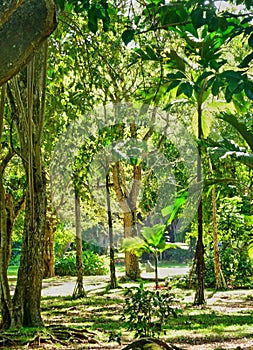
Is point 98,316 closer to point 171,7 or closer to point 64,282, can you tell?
point 171,7

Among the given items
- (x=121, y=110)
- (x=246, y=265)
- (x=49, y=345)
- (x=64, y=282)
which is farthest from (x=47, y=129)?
(x=64, y=282)

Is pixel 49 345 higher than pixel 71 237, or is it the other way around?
pixel 71 237

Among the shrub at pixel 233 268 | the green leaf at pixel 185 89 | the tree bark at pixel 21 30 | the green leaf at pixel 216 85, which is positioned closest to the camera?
the tree bark at pixel 21 30

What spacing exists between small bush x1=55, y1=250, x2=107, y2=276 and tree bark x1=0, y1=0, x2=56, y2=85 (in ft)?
61.6

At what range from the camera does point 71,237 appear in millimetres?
21016

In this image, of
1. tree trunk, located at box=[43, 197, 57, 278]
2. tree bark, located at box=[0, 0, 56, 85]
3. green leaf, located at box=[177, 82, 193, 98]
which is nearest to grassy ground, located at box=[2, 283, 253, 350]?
green leaf, located at box=[177, 82, 193, 98]

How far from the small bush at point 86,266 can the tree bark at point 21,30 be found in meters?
18.8

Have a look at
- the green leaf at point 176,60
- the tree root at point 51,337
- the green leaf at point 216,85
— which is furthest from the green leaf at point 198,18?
the green leaf at point 176,60

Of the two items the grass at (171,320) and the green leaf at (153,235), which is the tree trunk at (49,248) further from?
the green leaf at (153,235)

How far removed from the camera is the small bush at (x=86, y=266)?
805 inches

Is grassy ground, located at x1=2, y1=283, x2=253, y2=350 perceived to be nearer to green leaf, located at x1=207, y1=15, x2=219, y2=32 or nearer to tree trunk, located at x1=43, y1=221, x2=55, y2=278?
green leaf, located at x1=207, y1=15, x2=219, y2=32

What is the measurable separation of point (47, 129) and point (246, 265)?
7.55m

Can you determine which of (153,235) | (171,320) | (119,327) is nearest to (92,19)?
(153,235)

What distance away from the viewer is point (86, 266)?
20375mm
